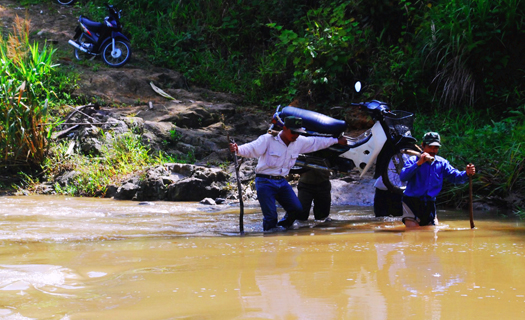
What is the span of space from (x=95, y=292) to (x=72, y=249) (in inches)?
61.9

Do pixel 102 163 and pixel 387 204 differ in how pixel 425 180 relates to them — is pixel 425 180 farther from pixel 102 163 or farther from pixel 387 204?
pixel 102 163

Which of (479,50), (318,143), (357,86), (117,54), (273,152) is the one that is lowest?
(273,152)

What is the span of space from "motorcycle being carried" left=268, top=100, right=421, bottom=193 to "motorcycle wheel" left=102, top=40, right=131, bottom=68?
25.9 ft

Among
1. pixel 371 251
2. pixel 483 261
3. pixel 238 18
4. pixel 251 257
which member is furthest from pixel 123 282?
pixel 238 18

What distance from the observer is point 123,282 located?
11.6 feet

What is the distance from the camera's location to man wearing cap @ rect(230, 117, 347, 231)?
19.8 feet

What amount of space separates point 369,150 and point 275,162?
1372 mm

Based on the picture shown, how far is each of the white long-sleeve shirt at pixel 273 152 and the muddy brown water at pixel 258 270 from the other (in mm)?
697

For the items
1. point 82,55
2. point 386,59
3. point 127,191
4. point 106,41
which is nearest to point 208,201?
point 127,191

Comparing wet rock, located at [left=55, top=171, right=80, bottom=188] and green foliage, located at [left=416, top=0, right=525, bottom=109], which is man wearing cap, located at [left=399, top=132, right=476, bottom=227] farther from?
wet rock, located at [left=55, top=171, right=80, bottom=188]

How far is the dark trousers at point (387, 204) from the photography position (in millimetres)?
6898

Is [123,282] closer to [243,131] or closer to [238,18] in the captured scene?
[243,131]

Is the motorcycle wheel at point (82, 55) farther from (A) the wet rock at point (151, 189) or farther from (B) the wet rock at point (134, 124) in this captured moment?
(A) the wet rock at point (151, 189)

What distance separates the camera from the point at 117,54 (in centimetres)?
1359
